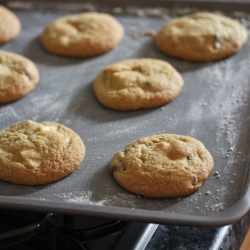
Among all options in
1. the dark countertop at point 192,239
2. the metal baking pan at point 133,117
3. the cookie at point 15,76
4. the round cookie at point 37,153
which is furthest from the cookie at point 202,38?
the dark countertop at point 192,239

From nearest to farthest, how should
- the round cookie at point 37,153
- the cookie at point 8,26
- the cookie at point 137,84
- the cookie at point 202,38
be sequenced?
the round cookie at point 37,153
the cookie at point 137,84
the cookie at point 202,38
the cookie at point 8,26

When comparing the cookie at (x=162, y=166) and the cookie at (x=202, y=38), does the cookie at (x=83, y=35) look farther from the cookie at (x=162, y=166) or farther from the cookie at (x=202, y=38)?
the cookie at (x=162, y=166)

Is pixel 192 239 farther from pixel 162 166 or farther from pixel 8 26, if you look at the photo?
pixel 8 26

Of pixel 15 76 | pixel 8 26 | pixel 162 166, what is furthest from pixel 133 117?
pixel 8 26

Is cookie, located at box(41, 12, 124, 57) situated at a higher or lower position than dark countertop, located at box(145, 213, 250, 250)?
higher

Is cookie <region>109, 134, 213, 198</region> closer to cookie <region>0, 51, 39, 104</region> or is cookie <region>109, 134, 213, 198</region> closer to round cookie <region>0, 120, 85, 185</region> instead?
round cookie <region>0, 120, 85, 185</region>

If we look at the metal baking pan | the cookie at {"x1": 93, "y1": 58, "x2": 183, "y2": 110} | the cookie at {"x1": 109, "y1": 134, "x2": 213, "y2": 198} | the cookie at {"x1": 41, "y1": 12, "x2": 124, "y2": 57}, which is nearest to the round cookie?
the metal baking pan
